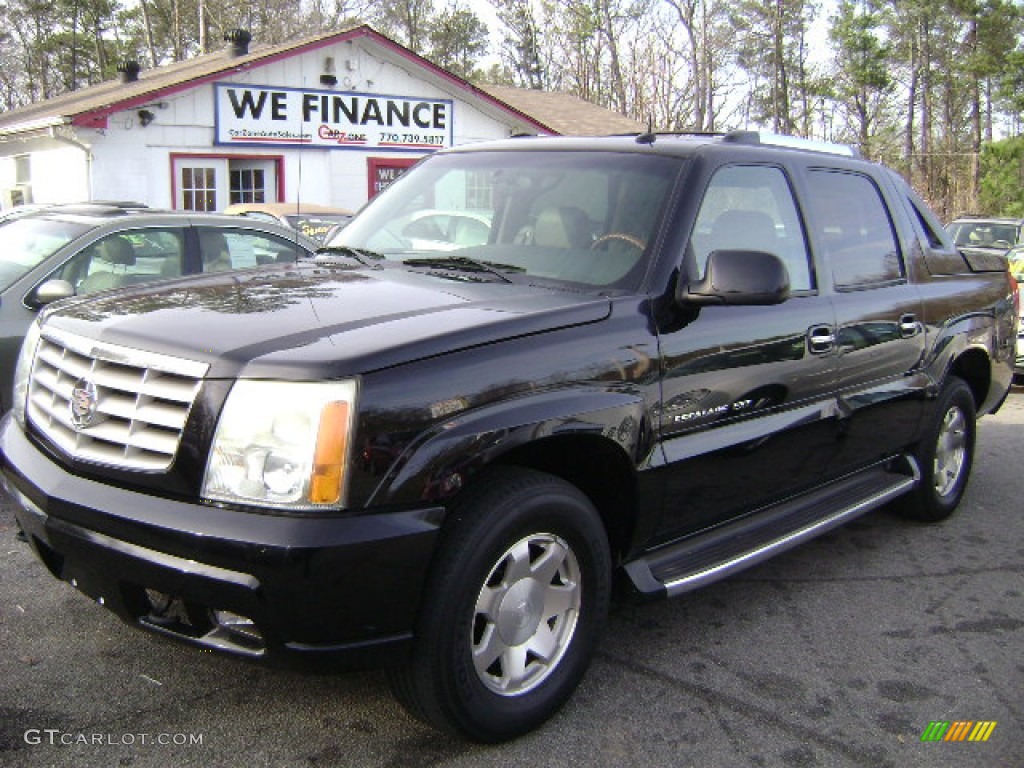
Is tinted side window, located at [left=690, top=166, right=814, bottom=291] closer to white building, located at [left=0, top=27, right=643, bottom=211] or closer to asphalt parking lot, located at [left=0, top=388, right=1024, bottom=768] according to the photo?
asphalt parking lot, located at [left=0, top=388, right=1024, bottom=768]

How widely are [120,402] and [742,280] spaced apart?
6.50ft

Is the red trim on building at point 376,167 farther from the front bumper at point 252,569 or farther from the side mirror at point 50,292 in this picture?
the front bumper at point 252,569

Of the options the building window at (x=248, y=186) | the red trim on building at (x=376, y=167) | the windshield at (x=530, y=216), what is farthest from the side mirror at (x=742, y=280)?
the red trim on building at (x=376, y=167)

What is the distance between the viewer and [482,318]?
304 cm

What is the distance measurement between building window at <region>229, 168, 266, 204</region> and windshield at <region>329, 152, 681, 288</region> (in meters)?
15.6

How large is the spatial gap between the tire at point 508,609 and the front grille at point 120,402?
0.80m

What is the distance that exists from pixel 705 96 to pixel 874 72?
675cm

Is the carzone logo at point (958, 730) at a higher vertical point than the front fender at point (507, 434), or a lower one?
lower

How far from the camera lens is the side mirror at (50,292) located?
226 inches

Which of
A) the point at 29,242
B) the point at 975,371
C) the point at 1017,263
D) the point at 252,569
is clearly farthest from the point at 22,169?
the point at 252,569

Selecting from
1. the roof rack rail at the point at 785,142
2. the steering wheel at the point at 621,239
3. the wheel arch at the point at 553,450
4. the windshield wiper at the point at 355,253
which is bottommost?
the wheel arch at the point at 553,450

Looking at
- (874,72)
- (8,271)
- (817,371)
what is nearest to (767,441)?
(817,371)

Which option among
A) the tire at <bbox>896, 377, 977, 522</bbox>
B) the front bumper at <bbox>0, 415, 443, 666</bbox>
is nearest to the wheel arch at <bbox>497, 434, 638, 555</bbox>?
the front bumper at <bbox>0, 415, 443, 666</bbox>

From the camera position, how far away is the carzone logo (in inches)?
130
